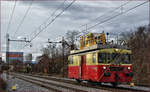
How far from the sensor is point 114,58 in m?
18.2

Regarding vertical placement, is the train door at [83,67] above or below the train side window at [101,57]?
below

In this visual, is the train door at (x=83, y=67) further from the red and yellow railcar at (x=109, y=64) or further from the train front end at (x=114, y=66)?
the train front end at (x=114, y=66)

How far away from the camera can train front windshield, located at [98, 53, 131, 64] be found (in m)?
17.9

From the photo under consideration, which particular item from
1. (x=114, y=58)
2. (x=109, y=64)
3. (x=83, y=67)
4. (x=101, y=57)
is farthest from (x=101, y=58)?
(x=83, y=67)

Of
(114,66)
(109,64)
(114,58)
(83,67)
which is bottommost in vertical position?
(83,67)

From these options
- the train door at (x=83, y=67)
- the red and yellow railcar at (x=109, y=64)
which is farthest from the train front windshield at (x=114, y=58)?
the train door at (x=83, y=67)

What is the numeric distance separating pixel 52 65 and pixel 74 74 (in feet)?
122

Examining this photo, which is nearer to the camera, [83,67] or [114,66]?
[114,66]

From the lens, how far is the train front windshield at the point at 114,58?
17.9 metres

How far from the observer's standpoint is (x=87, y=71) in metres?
19.7

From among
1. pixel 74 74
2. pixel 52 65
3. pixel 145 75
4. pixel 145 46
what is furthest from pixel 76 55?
pixel 52 65

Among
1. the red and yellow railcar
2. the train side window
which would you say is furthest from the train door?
the train side window

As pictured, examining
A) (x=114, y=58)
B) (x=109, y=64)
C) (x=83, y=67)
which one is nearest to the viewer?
(x=109, y=64)

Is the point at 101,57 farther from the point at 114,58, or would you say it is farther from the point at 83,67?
the point at 83,67
